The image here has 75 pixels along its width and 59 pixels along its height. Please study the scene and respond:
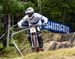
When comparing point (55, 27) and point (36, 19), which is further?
point (55, 27)

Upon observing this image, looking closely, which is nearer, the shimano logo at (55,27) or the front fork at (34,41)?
the front fork at (34,41)

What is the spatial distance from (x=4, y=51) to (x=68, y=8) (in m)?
12.9

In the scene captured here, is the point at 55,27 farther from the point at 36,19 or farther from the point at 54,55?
the point at 54,55

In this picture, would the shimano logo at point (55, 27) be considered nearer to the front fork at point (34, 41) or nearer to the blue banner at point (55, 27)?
the blue banner at point (55, 27)

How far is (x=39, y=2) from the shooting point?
32.9 m

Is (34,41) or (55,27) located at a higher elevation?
(34,41)

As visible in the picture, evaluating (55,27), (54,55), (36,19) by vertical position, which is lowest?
(55,27)

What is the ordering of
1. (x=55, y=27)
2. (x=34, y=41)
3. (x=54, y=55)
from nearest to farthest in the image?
1. (x=54, y=55)
2. (x=34, y=41)
3. (x=55, y=27)

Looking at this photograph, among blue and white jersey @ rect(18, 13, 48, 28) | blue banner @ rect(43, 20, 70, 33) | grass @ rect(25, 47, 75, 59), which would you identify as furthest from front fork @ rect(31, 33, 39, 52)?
blue banner @ rect(43, 20, 70, 33)

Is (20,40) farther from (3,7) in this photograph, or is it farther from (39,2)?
(39,2)

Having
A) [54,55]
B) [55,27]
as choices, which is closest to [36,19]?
[54,55]

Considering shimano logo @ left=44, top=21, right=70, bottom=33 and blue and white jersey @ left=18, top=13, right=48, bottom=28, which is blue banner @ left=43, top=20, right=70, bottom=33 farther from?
blue and white jersey @ left=18, top=13, right=48, bottom=28

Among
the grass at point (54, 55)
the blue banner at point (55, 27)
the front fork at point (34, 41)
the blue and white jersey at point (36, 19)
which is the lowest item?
the blue banner at point (55, 27)

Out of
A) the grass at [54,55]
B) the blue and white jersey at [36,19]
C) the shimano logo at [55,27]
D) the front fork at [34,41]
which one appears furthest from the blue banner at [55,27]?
the grass at [54,55]
